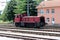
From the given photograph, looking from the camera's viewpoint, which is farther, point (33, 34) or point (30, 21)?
point (30, 21)

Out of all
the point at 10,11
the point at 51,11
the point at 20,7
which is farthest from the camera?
the point at 10,11

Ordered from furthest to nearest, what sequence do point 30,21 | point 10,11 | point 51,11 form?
point 10,11, point 51,11, point 30,21

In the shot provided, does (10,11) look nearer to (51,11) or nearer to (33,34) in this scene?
(51,11)

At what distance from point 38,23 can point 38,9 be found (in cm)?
1988

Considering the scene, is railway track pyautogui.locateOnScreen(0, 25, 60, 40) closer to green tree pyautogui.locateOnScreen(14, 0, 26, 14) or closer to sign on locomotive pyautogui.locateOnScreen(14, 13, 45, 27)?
sign on locomotive pyautogui.locateOnScreen(14, 13, 45, 27)

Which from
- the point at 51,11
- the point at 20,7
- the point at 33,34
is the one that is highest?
the point at 20,7

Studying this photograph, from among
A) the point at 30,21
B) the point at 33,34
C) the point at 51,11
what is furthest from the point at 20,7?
the point at 33,34

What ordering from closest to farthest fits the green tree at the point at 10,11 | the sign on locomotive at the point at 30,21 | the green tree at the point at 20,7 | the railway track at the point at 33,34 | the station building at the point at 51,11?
the railway track at the point at 33,34
the sign on locomotive at the point at 30,21
the station building at the point at 51,11
the green tree at the point at 20,7
the green tree at the point at 10,11

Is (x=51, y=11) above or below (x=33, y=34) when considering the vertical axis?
below

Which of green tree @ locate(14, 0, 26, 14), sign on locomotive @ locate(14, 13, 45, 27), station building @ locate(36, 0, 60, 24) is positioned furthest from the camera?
green tree @ locate(14, 0, 26, 14)

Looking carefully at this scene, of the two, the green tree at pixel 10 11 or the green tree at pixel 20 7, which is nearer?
the green tree at pixel 20 7

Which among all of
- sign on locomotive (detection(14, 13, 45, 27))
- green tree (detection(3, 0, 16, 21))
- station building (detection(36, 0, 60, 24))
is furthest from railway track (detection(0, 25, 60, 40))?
green tree (detection(3, 0, 16, 21))

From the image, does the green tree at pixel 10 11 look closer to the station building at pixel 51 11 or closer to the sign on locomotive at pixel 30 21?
the station building at pixel 51 11

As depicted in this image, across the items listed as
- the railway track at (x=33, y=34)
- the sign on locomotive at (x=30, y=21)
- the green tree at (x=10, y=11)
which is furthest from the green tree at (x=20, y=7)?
the railway track at (x=33, y=34)
